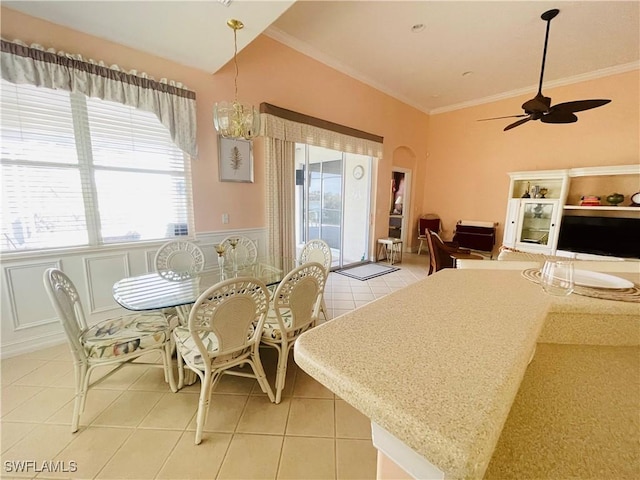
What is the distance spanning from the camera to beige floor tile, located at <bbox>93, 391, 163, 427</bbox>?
1.55 meters

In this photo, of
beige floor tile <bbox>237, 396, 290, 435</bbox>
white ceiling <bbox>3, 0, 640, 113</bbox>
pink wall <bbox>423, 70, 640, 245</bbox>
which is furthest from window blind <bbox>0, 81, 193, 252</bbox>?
pink wall <bbox>423, 70, 640, 245</bbox>

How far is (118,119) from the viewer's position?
8.00 ft

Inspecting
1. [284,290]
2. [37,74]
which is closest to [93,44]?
[37,74]

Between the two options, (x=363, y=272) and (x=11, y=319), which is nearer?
(x=11, y=319)

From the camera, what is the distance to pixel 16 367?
2006mm

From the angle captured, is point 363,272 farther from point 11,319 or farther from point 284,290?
point 11,319

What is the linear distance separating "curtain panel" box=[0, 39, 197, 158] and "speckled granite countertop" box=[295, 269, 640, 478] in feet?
9.40

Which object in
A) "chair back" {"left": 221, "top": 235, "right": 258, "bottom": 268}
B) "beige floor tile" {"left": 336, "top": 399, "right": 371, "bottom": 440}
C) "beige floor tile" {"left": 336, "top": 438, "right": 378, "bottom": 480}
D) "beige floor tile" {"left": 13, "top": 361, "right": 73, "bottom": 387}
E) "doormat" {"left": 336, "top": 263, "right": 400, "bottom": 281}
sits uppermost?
"chair back" {"left": 221, "top": 235, "right": 258, "bottom": 268}

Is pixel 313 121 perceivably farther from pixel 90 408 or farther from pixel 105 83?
pixel 90 408

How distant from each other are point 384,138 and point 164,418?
16.4 ft

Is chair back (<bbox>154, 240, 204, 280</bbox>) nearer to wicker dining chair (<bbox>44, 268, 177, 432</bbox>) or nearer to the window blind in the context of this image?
the window blind

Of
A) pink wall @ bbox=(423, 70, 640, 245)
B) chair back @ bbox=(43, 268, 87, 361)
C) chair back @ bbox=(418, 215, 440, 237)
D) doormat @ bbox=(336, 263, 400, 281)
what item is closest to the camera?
chair back @ bbox=(43, 268, 87, 361)

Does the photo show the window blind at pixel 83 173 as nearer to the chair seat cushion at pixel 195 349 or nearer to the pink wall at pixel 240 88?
the pink wall at pixel 240 88

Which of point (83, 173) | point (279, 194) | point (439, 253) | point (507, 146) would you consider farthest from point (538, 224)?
point (83, 173)
